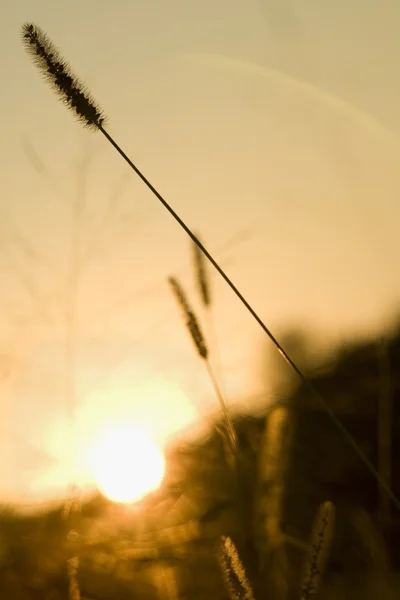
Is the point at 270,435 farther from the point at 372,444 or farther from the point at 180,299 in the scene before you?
the point at 372,444

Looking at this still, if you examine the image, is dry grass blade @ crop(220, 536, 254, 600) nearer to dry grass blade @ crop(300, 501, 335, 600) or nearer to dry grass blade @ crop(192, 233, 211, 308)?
dry grass blade @ crop(300, 501, 335, 600)

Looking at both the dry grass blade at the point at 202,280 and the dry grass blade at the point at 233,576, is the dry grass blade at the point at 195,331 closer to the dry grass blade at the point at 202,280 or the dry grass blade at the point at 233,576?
the dry grass blade at the point at 202,280

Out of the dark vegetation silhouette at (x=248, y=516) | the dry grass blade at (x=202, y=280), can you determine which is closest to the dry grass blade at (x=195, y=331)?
the dark vegetation silhouette at (x=248, y=516)

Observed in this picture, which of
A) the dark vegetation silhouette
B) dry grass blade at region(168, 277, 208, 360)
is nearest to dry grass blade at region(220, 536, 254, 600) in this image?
the dark vegetation silhouette

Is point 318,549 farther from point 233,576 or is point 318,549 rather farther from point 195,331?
point 195,331

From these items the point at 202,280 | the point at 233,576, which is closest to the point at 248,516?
the point at 202,280

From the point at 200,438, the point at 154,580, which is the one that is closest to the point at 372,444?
the point at 200,438
